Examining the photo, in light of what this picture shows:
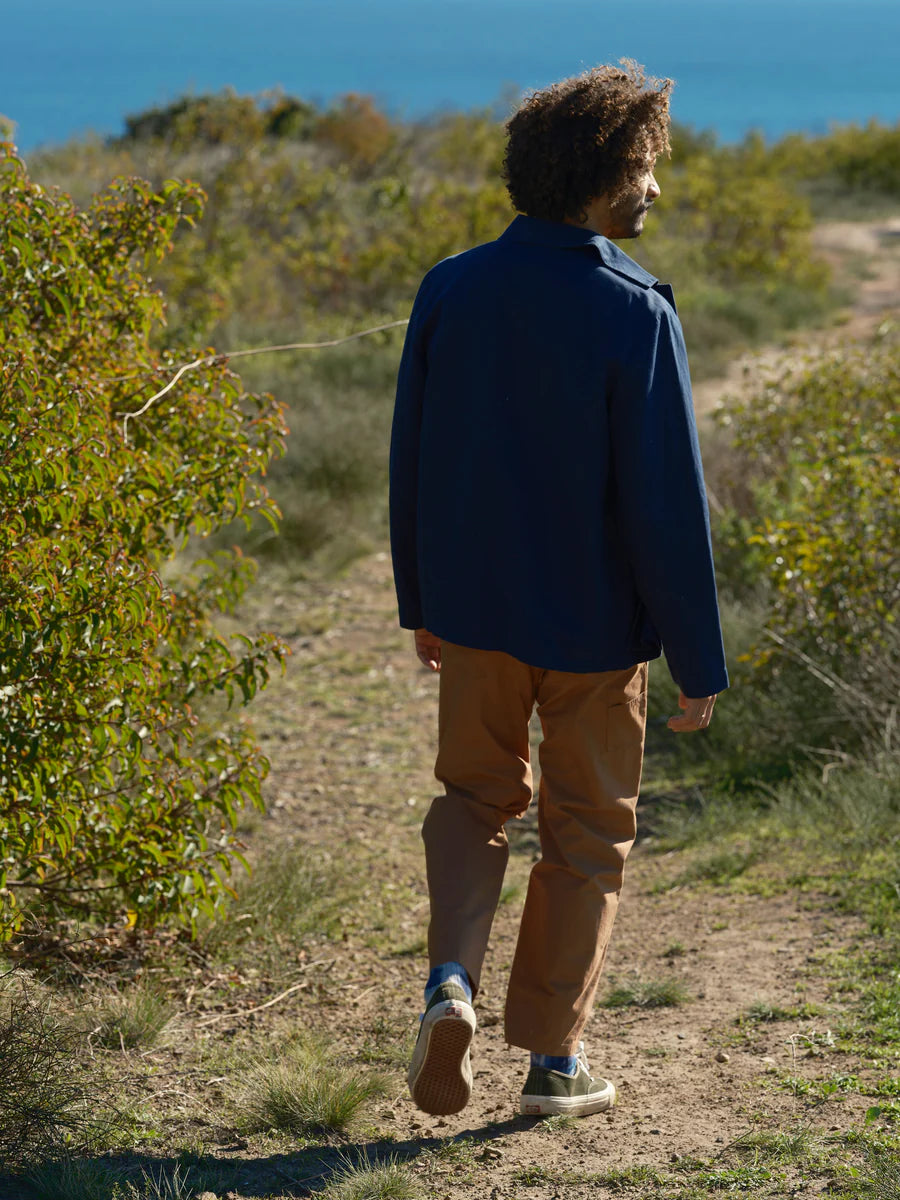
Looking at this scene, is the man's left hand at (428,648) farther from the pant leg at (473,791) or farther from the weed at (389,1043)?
the weed at (389,1043)

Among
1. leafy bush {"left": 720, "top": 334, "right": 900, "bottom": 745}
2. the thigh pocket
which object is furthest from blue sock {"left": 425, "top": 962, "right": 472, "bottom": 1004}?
leafy bush {"left": 720, "top": 334, "right": 900, "bottom": 745}

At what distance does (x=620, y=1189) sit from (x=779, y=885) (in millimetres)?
1692

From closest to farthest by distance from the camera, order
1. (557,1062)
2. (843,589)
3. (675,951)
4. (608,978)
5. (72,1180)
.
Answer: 1. (72,1180)
2. (557,1062)
3. (608,978)
4. (675,951)
5. (843,589)

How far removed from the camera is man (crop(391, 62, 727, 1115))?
2.21 meters

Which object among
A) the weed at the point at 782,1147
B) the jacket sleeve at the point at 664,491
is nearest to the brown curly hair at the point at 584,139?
the jacket sleeve at the point at 664,491

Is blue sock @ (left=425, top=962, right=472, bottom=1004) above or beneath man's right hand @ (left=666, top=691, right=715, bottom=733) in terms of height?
beneath

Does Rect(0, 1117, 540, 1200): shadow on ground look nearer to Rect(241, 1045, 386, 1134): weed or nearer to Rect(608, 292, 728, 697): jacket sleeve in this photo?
Rect(241, 1045, 386, 1134): weed

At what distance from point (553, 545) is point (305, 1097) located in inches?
47.9

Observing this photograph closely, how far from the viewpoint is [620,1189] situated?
2244 mm

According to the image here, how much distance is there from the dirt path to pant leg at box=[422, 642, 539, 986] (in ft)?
1.29

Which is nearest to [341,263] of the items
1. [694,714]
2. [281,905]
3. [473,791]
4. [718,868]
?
[718,868]

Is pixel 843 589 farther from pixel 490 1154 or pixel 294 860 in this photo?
pixel 490 1154

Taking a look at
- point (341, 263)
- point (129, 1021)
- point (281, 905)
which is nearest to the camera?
point (129, 1021)

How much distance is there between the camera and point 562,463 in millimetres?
2250
